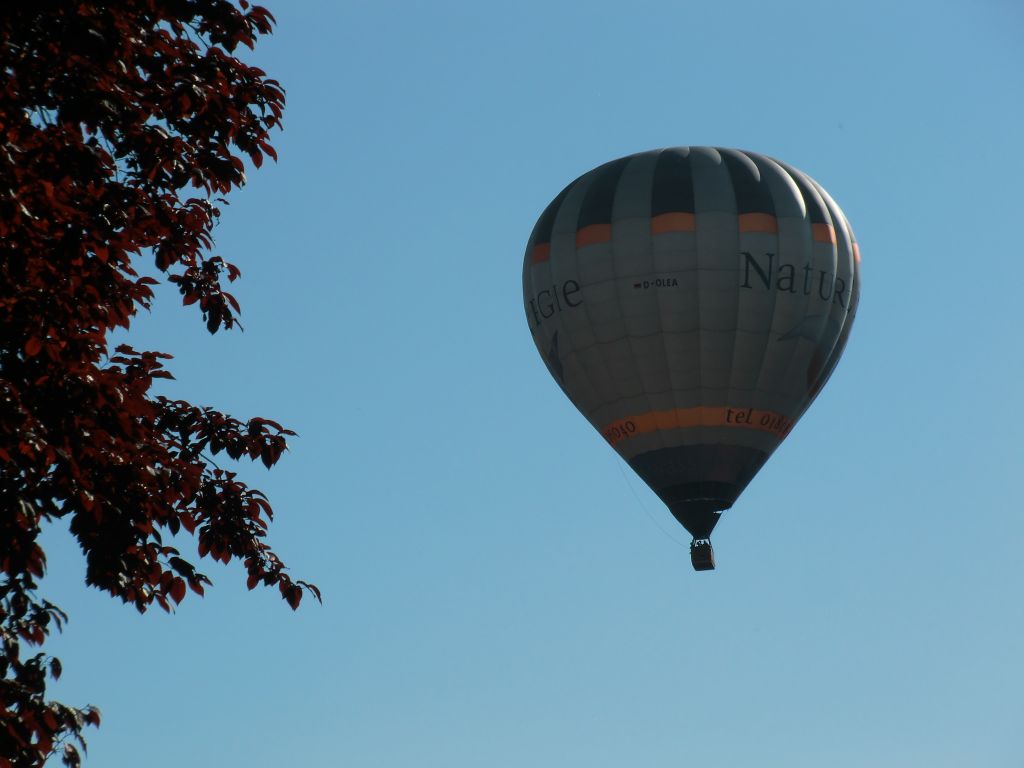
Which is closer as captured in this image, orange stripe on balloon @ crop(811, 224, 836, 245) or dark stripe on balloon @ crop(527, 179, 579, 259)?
orange stripe on balloon @ crop(811, 224, 836, 245)

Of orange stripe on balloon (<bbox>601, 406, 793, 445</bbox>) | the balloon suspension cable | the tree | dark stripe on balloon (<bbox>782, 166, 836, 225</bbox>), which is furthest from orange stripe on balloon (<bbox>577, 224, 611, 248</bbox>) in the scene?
the tree

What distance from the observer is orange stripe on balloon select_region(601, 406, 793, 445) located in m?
45.3

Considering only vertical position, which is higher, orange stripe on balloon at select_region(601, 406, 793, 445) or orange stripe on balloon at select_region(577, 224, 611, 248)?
orange stripe on balloon at select_region(577, 224, 611, 248)

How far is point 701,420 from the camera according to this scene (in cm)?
4531

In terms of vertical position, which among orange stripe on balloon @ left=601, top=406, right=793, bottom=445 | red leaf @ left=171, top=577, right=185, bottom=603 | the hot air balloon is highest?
the hot air balloon

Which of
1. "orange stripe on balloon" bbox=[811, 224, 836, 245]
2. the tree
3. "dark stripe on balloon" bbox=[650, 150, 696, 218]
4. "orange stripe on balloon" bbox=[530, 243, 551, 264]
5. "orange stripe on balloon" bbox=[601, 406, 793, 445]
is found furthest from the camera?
"orange stripe on balloon" bbox=[530, 243, 551, 264]

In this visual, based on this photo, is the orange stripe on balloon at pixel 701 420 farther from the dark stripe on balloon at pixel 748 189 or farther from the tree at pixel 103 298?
the tree at pixel 103 298

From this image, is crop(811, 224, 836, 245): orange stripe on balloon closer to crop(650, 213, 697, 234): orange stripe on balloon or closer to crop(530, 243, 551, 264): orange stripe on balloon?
crop(650, 213, 697, 234): orange stripe on balloon

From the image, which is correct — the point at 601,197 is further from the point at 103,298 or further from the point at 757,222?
the point at 103,298

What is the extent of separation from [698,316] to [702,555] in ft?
18.6

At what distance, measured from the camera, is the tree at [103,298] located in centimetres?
1286

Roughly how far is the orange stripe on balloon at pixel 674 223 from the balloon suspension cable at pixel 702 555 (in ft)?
24.2

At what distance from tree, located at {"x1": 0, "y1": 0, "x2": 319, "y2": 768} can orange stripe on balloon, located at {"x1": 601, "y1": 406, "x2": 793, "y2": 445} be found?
30.6 meters

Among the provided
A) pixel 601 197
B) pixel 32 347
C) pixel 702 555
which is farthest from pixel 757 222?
pixel 32 347
